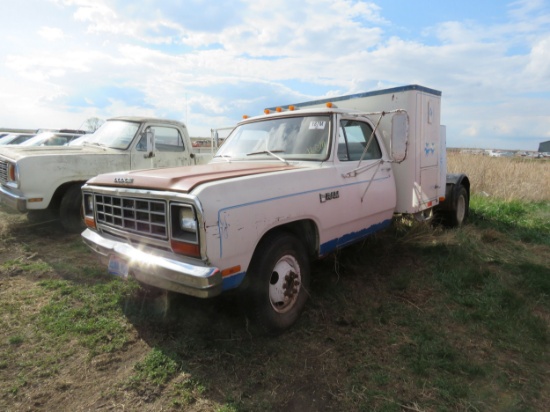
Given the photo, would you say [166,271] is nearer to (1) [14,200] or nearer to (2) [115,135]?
(1) [14,200]

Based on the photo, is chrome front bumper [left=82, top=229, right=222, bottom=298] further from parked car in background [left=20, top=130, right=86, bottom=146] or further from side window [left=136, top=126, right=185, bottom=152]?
parked car in background [left=20, top=130, right=86, bottom=146]

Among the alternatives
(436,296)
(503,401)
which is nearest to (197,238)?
(503,401)

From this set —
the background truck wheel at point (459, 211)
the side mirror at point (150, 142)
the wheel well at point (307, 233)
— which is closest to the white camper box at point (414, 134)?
the background truck wheel at point (459, 211)

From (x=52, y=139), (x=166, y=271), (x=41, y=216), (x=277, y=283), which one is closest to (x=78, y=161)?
(x=41, y=216)

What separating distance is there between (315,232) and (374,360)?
1230mm

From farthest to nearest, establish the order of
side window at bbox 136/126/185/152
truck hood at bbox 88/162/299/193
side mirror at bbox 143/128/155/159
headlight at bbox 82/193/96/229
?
side window at bbox 136/126/185/152 < side mirror at bbox 143/128/155/159 < headlight at bbox 82/193/96/229 < truck hood at bbox 88/162/299/193

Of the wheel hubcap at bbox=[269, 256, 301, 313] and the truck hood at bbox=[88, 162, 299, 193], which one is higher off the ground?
the truck hood at bbox=[88, 162, 299, 193]

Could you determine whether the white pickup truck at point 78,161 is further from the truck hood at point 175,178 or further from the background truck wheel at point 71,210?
the truck hood at point 175,178

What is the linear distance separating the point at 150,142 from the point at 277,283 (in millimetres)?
4494

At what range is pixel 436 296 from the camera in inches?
Result: 163

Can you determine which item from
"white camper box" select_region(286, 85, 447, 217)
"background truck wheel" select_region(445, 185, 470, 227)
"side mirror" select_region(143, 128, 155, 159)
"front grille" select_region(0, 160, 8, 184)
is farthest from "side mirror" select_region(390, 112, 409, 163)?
"front grille" select_region(0, 160, 8, 184)

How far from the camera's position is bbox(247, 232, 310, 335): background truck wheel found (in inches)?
119

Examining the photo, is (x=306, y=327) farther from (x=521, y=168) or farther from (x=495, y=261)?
(x=521, y=168)

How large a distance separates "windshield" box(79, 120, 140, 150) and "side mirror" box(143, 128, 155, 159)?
0.24m
